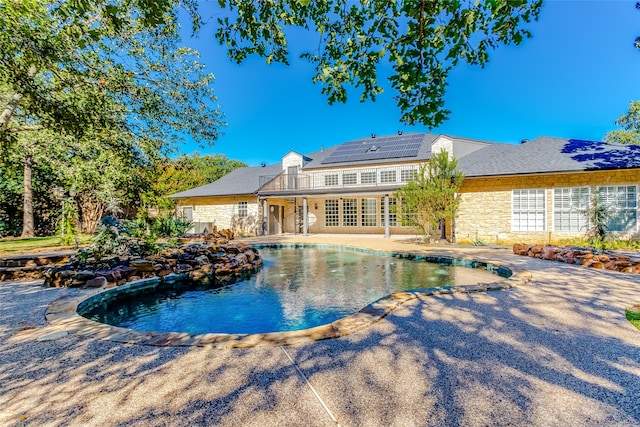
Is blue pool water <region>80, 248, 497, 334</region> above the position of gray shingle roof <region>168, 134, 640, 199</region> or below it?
below

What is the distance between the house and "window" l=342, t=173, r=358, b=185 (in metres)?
0.07

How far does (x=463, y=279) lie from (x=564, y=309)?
3141 millimetres

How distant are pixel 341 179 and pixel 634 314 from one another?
17378mm

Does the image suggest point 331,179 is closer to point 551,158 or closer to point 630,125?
point 551,158

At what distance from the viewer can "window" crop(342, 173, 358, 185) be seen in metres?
20.2

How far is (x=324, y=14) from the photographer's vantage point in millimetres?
3775

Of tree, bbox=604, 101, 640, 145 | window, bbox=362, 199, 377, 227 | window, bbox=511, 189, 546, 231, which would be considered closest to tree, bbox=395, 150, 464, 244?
window, bbox=511, 189, 546, 231

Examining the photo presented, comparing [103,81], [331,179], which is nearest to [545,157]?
[331,179]

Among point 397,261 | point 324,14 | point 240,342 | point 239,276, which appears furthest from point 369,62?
point 397,261

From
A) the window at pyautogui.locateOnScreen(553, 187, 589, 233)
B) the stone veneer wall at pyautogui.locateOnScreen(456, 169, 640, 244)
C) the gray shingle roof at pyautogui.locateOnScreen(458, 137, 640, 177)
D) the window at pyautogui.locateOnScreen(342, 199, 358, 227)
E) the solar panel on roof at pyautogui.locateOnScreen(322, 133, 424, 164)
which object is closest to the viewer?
the gray shingle roof at pyautogui.locateOnScreen(458, 137, 640, 177)

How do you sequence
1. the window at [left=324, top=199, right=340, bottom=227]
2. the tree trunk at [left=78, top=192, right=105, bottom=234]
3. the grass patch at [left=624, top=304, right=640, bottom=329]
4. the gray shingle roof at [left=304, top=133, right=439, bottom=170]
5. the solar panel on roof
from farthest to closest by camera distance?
the window at [left=324, top=199, right=340, bottom=227]
the solar panel on roof
the gray shingle roof at [left=304, top=133, right=439, bottom=170]
the tree trunk at [left=78, top=192, right=105, bottom=234]
the grass patch at [left=624, top=304, right=640, bottom=329]

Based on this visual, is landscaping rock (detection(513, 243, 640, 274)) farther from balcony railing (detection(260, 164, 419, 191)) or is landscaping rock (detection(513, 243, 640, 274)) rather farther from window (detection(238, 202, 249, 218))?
window (detection(238, 202, 249, 218))

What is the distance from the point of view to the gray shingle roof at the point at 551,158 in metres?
11.4

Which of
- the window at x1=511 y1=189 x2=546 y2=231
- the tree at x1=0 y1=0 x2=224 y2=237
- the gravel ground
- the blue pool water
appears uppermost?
the tree at x1=0 y1=0 x2=224 y2=237
